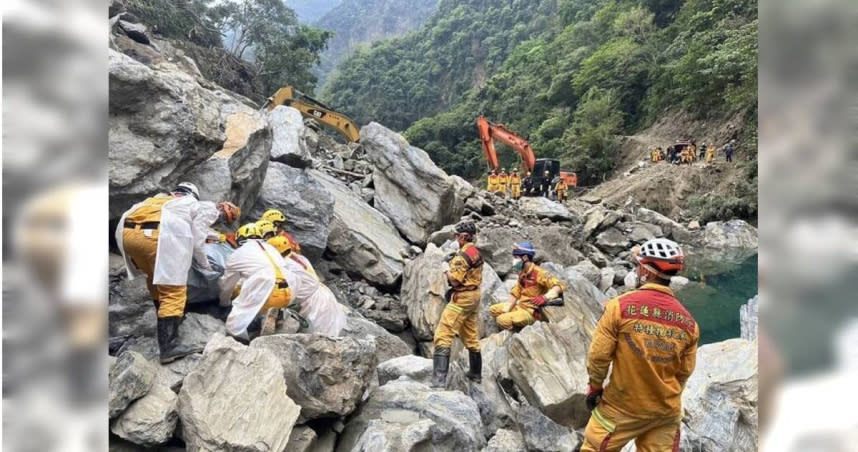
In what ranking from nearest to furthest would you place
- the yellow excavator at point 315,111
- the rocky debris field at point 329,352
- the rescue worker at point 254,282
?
the rocky debris field at point 329,352 → the rescue worker at point 254,282 → the yellow excavator at point 315,111

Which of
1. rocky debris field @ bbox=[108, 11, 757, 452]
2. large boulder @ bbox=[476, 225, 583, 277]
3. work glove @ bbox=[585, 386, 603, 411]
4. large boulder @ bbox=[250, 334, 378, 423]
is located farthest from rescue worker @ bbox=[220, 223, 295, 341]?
large boulder @ bbox=[476, 225, 583, 277]

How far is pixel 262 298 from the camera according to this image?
4035 millimetres

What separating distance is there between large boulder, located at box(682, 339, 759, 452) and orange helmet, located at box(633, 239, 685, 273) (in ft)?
4.52

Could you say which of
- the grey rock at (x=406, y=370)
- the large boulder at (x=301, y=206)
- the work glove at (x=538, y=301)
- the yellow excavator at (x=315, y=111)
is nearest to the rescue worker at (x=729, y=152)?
the yellow excavator at (x=315, y=111)

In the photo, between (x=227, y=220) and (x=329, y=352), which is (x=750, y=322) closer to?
(x=329, y=352)

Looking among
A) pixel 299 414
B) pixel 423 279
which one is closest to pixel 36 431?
pixel 299 414

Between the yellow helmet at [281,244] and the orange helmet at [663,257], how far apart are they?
3.17m

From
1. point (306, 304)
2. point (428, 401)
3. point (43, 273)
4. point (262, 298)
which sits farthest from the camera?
point (306, 304)

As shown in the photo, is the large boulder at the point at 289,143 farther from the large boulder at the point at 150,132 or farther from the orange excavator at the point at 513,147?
the orange excavator at the point at 513,147

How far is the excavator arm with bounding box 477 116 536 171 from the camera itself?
61.5 ft

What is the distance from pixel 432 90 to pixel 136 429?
5810 centimetres

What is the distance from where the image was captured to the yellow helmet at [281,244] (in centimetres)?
473

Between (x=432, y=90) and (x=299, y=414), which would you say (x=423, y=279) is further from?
(x=432, y=90)

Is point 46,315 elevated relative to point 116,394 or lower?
elevated
